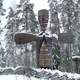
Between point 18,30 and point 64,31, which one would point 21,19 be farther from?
point 64,31

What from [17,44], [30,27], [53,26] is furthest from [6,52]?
[53,26]

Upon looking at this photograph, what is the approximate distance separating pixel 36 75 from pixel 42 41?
Result: 176 mm

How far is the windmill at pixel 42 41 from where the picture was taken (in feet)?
3.68

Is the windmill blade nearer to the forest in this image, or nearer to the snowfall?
the forest

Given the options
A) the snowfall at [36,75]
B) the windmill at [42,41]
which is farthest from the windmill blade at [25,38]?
the snowfall at [36,75]

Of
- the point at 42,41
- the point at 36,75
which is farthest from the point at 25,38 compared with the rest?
the point at 36,75

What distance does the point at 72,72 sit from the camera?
1127mm

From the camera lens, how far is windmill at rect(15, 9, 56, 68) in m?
1.12

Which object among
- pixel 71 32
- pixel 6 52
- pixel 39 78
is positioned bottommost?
pixel 39 78

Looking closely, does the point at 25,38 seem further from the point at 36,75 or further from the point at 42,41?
the point at 36,75

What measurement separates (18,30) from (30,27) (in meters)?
0.07

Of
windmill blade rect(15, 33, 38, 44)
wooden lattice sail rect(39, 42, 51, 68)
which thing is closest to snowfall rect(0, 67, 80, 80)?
wooden lattice sail rect(39, 42, 51, 68)

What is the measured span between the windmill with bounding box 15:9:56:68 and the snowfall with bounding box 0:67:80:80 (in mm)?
37

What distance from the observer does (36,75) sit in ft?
3.67
